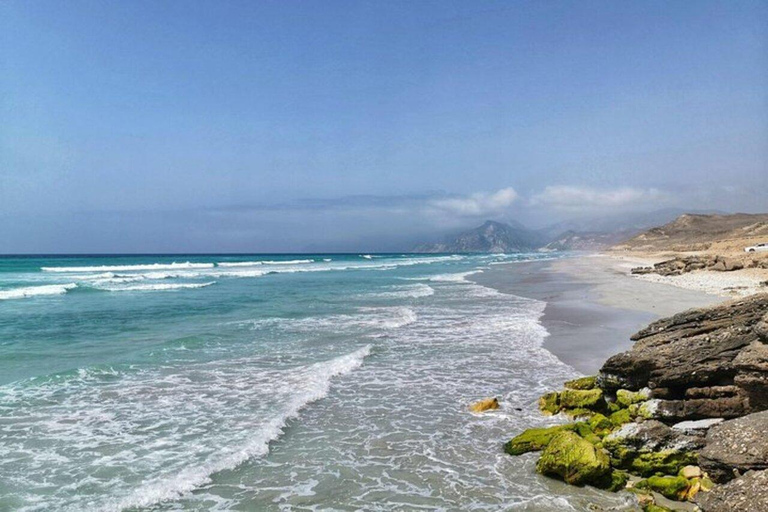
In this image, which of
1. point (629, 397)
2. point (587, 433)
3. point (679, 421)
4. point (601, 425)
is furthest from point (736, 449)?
point (629, 397)

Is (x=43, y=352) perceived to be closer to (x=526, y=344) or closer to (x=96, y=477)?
(x=96, y=477)

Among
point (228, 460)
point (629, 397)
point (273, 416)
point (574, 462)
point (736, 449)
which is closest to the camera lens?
point (736, 449)

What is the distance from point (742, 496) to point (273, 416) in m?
7.80

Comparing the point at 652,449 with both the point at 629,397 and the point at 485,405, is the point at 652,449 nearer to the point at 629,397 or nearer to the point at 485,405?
the point at 629,397

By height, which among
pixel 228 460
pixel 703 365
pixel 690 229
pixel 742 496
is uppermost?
pixel 690 229

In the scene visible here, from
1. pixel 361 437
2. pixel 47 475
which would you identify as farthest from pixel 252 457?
pixel 47 475

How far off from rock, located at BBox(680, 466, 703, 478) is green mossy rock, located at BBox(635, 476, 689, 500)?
0.17 m

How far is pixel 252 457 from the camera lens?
7984 millimetres

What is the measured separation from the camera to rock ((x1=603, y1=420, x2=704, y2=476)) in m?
6.95

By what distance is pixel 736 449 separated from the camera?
18.7ft

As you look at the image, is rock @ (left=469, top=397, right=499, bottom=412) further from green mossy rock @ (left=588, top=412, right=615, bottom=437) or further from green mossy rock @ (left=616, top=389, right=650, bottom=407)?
green mossy rock @ (left=616, top=389, right=650, bottom=407)

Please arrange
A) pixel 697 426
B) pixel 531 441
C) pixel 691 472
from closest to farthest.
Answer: pixel 691 472
pixel 697 426
pixel 531 441

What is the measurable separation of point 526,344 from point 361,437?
917cm

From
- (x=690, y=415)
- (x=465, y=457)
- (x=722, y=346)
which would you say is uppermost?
(x=722, y=346)
